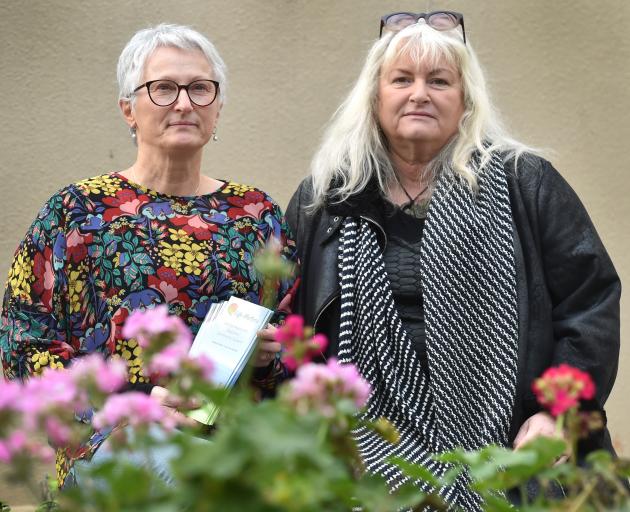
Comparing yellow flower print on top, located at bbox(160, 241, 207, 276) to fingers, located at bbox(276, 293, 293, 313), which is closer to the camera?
yellow flower print on top, located at bbox(160, 241, 207, 276)

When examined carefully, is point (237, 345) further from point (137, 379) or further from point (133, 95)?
point (133, 95)

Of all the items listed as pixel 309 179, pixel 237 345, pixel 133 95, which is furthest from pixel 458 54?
pixel 237 345

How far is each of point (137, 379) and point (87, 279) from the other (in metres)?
0.32

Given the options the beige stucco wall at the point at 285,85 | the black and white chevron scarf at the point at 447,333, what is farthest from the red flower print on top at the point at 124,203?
the beige stucco wall at the point at 285,85

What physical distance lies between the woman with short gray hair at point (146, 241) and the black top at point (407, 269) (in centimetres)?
32

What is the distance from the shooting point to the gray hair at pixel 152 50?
338cm

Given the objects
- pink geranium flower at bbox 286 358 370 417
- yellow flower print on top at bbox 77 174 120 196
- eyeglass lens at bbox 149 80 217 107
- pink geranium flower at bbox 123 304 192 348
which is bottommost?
yellow flower print on top at bbox 77 174 120 196

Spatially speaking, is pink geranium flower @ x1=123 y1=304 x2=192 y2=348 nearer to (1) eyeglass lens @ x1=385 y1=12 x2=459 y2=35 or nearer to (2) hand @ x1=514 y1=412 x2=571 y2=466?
(2) hand @ x1=514 y1=412 x2=571 y2=466

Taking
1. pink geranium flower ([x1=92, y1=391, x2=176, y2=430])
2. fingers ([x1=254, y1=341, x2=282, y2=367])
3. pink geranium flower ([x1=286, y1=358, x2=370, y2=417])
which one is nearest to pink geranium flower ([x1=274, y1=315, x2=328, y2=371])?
pink geranium flower ([x1=286, y1=358, x2=370, y2=417])

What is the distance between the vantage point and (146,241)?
3.25 metres

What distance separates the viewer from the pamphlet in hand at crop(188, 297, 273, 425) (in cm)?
284

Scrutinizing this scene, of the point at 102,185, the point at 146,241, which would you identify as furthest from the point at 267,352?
the point at 102,185

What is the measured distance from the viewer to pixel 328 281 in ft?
11.3

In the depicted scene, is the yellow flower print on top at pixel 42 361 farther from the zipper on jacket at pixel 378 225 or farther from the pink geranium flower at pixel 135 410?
the pink geranium flower at pixel 135 410
